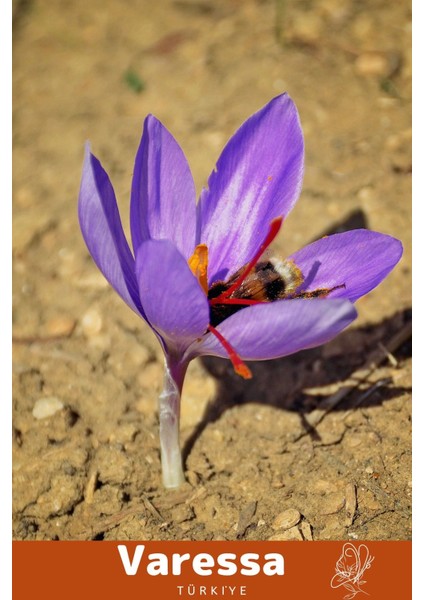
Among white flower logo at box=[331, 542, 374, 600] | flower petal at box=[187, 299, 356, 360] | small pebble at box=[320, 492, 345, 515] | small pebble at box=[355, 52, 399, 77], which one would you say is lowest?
white flower logo at box=[331, 542, 374, 600]

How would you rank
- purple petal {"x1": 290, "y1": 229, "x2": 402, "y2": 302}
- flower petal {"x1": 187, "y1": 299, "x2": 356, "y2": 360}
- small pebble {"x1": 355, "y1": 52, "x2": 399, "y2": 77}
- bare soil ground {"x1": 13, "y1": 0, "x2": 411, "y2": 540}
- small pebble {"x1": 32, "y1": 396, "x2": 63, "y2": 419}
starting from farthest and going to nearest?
small pebble {"x1": 355, "y1": 52, "x2": 399, "y2": 77}
small pebble {"x1": 32, "y1": 396, "x2": 63, "y2": 419}
bare soil ground {"x1": 13, "y1": 0, "x2": 411, "y2": 540}
purple petal {"x1": 290, "y1": 229, "x2": 402, "y2": 302}
flower petal {"x1": 187, "y1": 299, "x2": 356, "y2": 360}

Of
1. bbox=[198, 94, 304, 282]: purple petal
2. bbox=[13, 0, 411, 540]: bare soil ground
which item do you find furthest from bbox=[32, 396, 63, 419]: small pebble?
bbox=[198, 94, 304, 282]: purple petal

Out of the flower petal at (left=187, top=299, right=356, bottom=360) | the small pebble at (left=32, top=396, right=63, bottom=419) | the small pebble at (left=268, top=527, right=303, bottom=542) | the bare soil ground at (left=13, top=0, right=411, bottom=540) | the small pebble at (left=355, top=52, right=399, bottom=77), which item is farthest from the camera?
the small pebble at (left=355, top=52, right=399, bottom=77)

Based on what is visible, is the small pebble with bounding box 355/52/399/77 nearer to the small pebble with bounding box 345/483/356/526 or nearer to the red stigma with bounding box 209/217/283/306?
the red stigma with bounding box 209/217/283/306

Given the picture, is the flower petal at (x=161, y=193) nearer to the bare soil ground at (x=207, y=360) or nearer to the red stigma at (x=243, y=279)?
the red stigma at (x=243, y=279)

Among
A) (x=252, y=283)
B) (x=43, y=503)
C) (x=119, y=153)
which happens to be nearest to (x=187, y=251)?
(x=252, y=283)

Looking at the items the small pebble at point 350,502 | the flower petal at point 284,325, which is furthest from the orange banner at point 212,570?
the flower petal at point 284,325

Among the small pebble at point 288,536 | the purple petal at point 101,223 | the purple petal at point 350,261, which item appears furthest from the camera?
the small pebble at point 288,536
